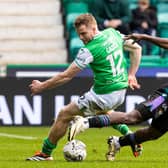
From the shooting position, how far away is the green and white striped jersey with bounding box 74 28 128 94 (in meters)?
10.9

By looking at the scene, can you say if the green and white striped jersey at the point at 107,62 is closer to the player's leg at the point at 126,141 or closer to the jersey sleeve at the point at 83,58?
the jersey sleeve at the point at 83,58

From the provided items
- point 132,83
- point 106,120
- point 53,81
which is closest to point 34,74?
point 132,83

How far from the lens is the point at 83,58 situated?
1071cm

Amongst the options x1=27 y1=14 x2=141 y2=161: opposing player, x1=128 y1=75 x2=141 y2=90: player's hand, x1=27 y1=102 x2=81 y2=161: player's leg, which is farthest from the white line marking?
x1=27 y1=102 x2=81 y2=161: player's leg

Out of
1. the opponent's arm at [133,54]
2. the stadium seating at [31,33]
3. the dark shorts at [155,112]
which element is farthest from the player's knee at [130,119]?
the stadium seating at [31,33]

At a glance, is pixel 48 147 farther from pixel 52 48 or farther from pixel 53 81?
pixel 52 48

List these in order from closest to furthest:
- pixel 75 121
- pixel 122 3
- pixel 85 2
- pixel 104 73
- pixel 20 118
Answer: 1. pixel 75 121
2. pixel 104 73
3. pixel 20 118
4. pixel 122 3
5. pixel 85 2

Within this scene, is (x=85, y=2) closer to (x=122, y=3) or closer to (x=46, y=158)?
(x=122, y=3)

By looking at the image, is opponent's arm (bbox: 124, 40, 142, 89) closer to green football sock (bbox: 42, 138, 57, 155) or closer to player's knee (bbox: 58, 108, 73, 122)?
player's knee (bbox: 58, 108, 73, 122)

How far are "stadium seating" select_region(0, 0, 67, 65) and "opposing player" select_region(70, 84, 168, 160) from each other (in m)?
9.87

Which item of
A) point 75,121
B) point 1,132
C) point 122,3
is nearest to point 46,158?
point 75,121

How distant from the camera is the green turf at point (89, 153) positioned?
10234 millimetres

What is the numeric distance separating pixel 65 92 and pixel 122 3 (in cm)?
341

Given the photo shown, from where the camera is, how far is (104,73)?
1100 centimetres
